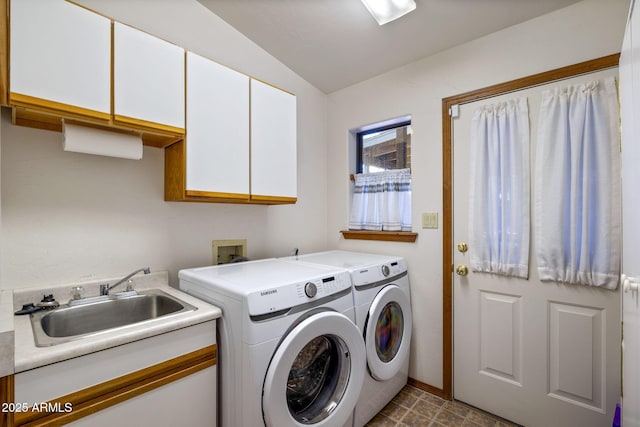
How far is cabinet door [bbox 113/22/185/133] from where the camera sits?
4.14 feet

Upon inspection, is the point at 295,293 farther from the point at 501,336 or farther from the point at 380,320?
the point at 501,336

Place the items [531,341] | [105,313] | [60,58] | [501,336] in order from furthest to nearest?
[501,336] → [531,341] → [105,313] → [60,58]

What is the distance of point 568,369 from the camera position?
157cm

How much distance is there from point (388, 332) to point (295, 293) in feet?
3.01

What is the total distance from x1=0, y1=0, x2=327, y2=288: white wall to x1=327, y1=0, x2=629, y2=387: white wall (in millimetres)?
656

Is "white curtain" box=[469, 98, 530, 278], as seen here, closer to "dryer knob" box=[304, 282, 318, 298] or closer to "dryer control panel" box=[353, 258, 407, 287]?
"dryer control panel" box=[353, 258, 407, 287]

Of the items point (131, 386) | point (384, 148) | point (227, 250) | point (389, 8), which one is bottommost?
point (131, 386)

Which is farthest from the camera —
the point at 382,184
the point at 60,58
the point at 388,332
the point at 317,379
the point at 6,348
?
the point at 382,184

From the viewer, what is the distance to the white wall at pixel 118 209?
51.4 inches

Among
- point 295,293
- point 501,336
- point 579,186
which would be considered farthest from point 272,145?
point 501,336

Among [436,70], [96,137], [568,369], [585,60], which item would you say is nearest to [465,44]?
[436,70]

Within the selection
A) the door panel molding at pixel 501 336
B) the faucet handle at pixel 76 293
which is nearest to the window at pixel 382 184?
the door panel molding at pixel 501 336

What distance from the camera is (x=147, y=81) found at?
134cm

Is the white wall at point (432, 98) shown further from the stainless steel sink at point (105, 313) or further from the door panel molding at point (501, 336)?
the stainless steel sink at point (105, 313)
